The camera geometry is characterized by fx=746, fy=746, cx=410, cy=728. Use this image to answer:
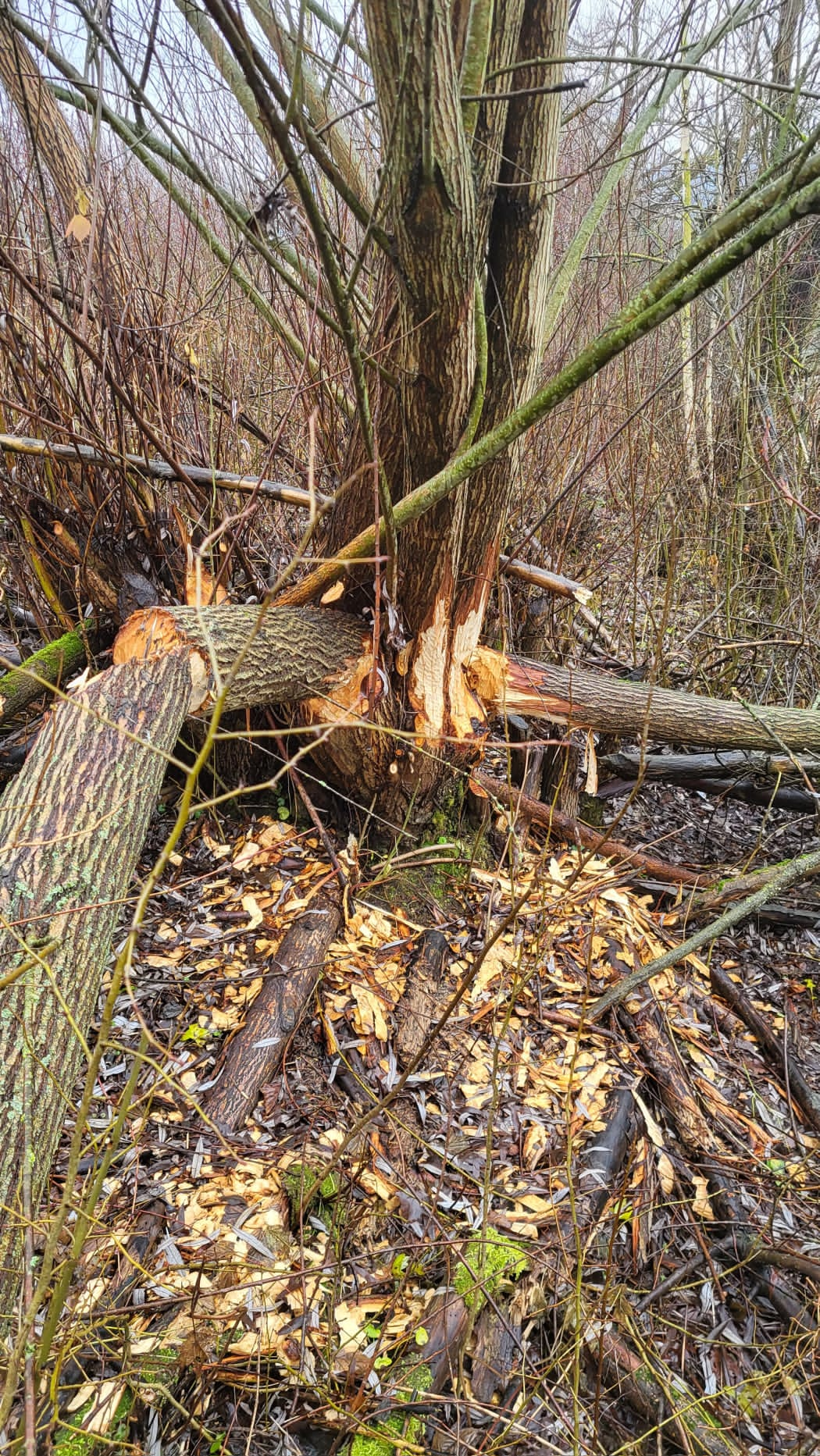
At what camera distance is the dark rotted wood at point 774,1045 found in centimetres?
268

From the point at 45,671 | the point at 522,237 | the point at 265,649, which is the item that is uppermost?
the point at 522,237

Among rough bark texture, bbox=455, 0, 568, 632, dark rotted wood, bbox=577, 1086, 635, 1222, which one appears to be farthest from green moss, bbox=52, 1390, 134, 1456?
rough bark texture, bbox=455, 0, 568, 632

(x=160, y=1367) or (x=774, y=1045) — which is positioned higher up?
(x=160, y=1367)

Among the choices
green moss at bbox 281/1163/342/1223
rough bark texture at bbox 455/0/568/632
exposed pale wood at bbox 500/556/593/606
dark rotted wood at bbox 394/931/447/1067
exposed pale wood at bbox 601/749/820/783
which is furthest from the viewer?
exposed pale wood at bbox 601/749/820/783

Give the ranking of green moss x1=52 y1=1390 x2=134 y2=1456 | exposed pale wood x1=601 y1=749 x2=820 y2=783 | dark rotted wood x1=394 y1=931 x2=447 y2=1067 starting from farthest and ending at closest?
exposed pale wood x1=601 y1=749 x2=820 y2=783
dark rotted wood x1=394 y1=931 x2=447 y2=1067
green moss x1=52 y1=1390 x2=134 y2=1456

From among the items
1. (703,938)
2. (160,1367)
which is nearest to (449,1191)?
(160,1367)

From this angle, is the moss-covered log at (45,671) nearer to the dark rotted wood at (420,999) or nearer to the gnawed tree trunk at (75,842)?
the gnawed tree trunk at (75,842)

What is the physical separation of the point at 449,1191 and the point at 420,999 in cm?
63

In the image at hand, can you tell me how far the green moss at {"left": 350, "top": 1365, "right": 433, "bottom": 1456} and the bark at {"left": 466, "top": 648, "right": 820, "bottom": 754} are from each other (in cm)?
204

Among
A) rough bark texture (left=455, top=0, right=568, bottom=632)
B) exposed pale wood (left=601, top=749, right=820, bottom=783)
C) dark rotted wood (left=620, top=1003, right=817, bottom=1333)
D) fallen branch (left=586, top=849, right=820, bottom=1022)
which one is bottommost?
dark rotted wood (left=620, top=1003, right=817, bottom=1333)

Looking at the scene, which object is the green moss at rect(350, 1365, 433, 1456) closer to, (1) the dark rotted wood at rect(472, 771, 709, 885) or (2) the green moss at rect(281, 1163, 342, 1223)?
(2) the green moss at rect(281, 1163, 342, 1223)

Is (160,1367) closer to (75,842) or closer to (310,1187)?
(310,1187)

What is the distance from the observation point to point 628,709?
10.5 feet

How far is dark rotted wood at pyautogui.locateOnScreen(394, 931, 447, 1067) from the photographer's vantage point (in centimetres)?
253
